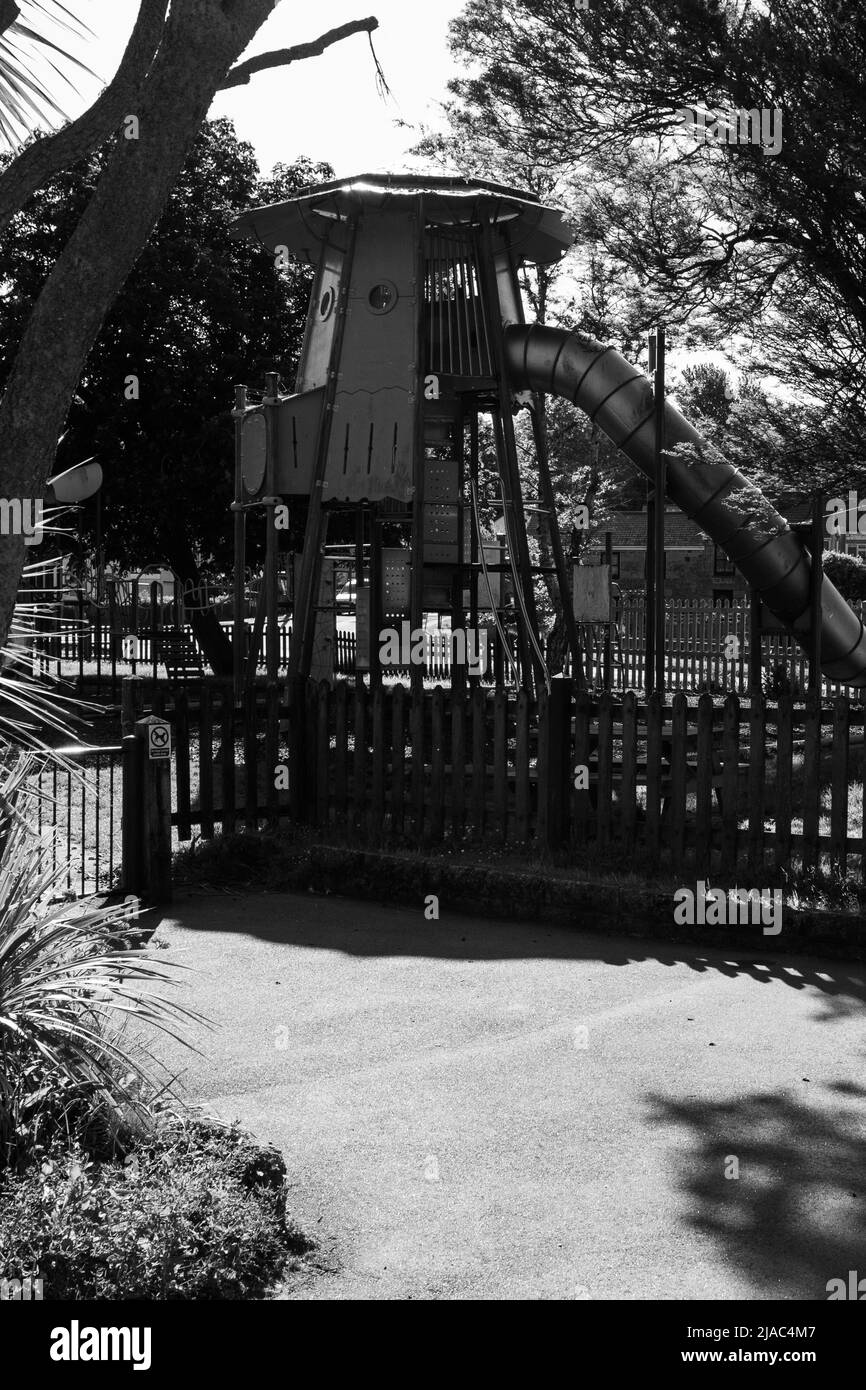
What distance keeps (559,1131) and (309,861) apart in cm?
499

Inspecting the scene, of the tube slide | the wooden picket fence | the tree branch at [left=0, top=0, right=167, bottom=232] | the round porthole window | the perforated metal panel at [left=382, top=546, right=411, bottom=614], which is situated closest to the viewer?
the tree branch at [left=0, top=0, right=167, bottom=232]

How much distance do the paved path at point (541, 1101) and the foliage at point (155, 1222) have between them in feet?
0.83

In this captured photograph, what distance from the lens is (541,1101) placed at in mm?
5859

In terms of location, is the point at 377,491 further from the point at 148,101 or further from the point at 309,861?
the point at 148,101

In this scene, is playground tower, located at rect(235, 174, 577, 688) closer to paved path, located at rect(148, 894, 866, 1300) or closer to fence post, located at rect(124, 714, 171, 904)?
fence post, located at rect(124, 714, 171, 904)

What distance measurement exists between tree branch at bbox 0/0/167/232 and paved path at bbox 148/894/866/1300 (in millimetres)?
3678

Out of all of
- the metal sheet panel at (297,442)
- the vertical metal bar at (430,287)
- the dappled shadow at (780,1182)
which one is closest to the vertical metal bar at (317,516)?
the metal sheet panel at (297,442)

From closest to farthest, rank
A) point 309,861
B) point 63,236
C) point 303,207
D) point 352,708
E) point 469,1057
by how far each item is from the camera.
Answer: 1. point 469,1057
2. point 309,861
3. point 352,708
4. point 303,207
5. point 63,236

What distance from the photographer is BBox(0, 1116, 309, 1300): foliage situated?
3791 mm

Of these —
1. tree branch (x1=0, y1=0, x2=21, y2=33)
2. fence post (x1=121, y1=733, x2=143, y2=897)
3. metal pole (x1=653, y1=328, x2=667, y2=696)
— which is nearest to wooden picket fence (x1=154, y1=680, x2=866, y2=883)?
fence post (x1=121, y1=733, x2=143, y2=897)

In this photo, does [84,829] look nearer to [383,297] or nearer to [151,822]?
[151,822]

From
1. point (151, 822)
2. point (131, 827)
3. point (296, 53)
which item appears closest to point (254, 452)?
point (151, 822)

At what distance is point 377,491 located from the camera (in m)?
15.4
